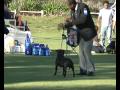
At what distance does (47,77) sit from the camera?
15438mm

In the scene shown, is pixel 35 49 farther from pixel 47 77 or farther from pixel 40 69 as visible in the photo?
pixel 47 77

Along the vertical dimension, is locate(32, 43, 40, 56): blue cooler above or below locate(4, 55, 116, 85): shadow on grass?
above

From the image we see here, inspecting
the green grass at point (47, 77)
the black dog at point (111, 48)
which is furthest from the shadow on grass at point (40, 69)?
the black dog at point (111, 48)

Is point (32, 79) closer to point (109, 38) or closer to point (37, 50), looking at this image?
point (37, 50)

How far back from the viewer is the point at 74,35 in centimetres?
1593

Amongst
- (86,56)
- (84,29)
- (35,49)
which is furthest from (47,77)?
(35,49)

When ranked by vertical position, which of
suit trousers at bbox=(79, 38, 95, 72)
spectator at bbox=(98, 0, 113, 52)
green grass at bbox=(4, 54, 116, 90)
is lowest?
green grass at bbox=(4, 54, 116, 90)

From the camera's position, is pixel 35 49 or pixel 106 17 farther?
pixel 106 17

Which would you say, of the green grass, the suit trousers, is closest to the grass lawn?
the green grass

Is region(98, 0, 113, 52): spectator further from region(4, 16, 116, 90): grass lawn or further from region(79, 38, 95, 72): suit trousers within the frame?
region(79, 38, 95, 72): suit trousers

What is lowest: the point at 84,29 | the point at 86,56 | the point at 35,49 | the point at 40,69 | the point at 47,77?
the point at 47,77

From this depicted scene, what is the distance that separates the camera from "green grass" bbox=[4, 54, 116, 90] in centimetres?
1367

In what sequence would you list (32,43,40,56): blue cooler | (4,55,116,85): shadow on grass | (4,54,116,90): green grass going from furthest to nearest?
1. (32,43,40,56): blue cooler
2. (4,55,116,85): shadow on grass
3. (4,54,116,90): green grass

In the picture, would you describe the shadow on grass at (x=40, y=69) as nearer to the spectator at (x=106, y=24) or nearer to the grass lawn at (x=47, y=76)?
the grass lawn at (x=47, y=76)
